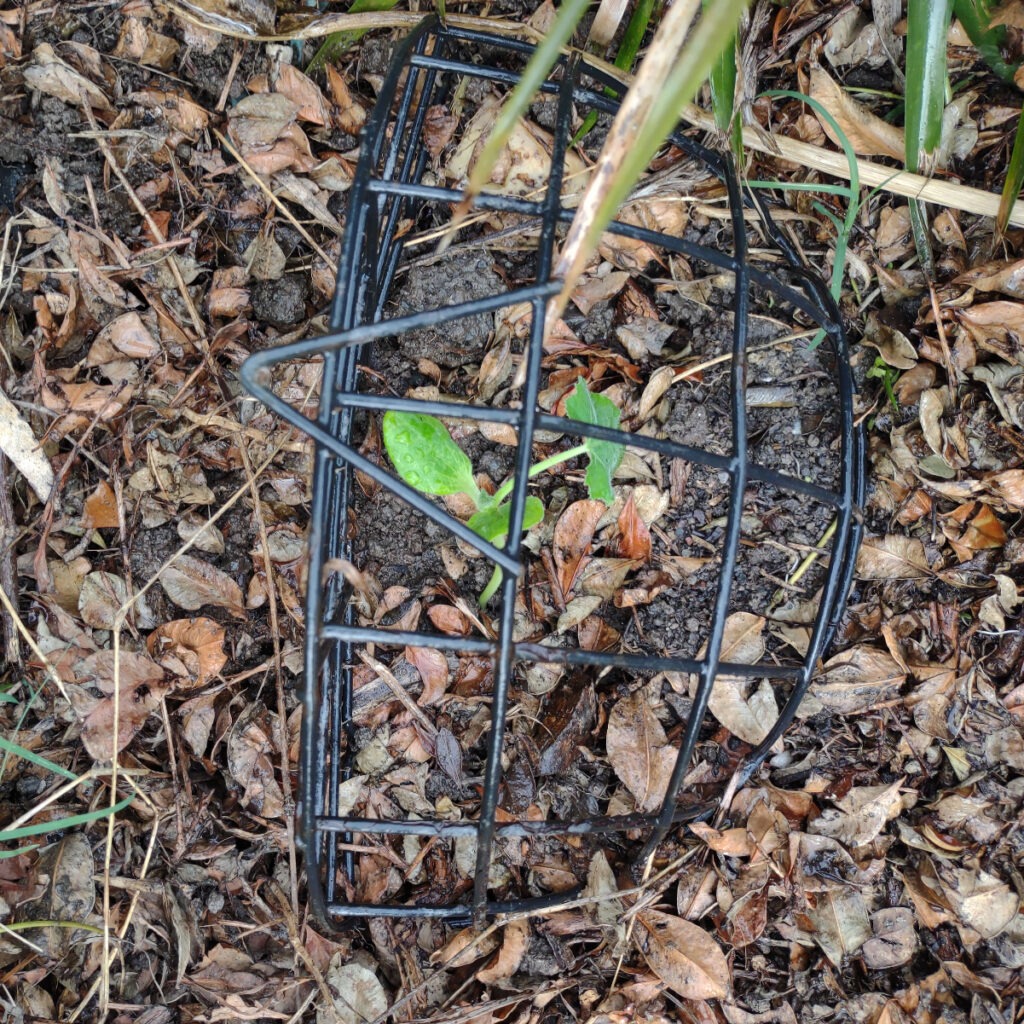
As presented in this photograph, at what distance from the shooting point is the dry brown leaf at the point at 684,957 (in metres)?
1.05

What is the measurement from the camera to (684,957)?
1.06 metres

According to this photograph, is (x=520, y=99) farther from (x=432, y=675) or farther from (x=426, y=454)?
(x=432, y=675)

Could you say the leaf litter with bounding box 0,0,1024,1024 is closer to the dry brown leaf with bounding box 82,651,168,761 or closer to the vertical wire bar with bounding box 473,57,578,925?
the dry brown leaf with bounding box 82,651,168,761

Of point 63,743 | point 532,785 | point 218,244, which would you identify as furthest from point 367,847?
point 218,244

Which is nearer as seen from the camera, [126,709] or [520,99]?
[520,99]

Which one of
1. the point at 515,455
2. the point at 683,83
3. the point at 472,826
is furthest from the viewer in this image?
the point at 515,455

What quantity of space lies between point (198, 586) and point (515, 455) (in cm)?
46

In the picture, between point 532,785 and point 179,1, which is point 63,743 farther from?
point 179,1

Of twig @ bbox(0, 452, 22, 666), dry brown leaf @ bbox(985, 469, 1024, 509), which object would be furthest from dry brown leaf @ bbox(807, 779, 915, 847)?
twig @ bbox(0, 452, 22, 666)

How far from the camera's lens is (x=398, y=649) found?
1129 millimetres

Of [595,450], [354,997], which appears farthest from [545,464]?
[354,997]

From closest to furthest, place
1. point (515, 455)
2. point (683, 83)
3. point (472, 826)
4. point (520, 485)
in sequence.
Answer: point (683, 83) < point (520, 485) < point (472, 826) < point (515, 455)

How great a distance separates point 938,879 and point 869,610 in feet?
1.10

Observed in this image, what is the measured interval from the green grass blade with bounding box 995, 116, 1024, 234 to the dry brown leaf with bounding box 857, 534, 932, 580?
1.34 ft
